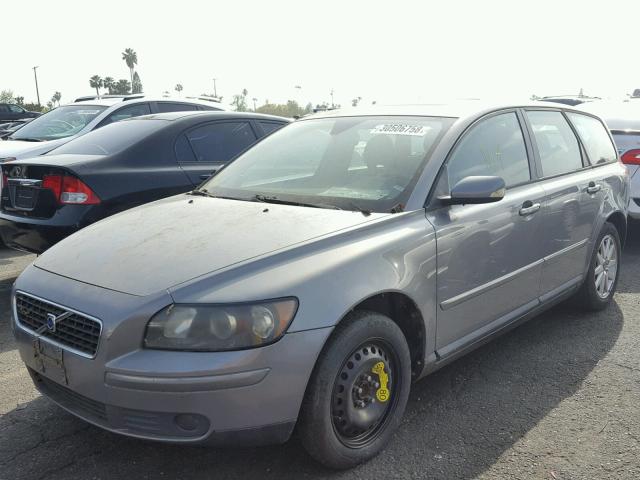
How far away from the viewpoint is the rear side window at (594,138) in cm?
464

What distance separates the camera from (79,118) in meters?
8.12

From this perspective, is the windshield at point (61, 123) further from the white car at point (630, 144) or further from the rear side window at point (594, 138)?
the white car at point (630, 144)

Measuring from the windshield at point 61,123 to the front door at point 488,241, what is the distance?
597cm

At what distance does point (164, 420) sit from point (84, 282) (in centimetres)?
70

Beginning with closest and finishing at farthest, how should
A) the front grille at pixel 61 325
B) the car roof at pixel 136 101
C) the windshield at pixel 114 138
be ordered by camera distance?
the front grille at pixel 61 325 < the windshield at pixel 114 138 < the car roof at pixel 136 101

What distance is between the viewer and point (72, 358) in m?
2.43

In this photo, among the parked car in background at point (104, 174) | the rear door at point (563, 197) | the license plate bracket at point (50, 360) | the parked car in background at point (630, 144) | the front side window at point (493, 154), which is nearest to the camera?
the license plate bracket at point (50, 360)

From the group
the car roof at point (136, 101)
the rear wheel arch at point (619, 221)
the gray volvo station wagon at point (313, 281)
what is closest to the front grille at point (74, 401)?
the gray volvo station wagon at point (313, 281)

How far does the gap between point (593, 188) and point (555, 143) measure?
18.6 inches

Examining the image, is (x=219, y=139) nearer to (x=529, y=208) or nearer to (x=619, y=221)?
(x=529, y=208)

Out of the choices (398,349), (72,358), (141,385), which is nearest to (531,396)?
(398,349)

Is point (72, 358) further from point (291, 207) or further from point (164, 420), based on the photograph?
point (291, 207)

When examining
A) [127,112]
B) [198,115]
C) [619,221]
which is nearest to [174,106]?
[127,112]

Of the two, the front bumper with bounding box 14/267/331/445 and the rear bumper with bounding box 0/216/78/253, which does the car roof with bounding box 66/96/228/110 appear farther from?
the front bumper with bounding box 14/267/331/445
